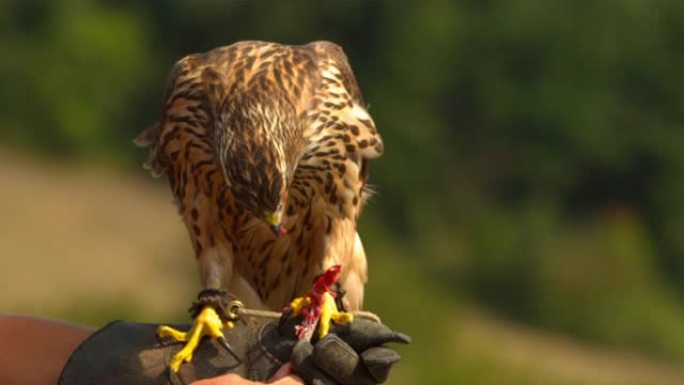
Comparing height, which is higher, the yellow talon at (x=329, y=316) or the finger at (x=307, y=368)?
the yellow talon at (x=329, y=316)

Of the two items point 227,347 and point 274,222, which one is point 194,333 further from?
point 274,222

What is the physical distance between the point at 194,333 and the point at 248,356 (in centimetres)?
18

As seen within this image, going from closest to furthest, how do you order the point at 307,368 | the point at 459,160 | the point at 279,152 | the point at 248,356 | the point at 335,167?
the point at 307,368
the point at 248,356
the point at 279,152
the point at 335,167
the point at 459,160

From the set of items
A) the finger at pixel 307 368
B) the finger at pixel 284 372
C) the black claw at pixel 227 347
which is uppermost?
the finger at pixel 307 368

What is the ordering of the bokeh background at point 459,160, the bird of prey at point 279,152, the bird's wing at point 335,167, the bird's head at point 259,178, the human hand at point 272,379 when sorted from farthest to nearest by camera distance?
the bokeh background at point 459,160 < the bird's wing at point 335,167 < the bird of prey at point 279,152 < the bird's head at point 259,178 < the human hand at point 272,379

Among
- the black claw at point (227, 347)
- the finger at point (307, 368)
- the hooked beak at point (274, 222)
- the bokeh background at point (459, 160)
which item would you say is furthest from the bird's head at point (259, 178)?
the bokeh background at point (459, 160)

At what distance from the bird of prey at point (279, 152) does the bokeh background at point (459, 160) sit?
678 inches

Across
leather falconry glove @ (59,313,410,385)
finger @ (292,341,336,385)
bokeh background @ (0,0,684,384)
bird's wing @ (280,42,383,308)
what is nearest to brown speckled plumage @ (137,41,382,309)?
bird's wing @ (280,42,383,308)

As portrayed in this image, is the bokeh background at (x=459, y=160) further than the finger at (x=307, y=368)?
Yes

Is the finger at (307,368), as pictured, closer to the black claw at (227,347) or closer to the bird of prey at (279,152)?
the black claw at (227,347)

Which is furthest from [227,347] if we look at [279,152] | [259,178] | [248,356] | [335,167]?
[335,167]

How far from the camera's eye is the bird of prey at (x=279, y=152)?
5547 millimetres

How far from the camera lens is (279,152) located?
534 cm

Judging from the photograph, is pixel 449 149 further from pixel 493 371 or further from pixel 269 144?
pixel 269 144
